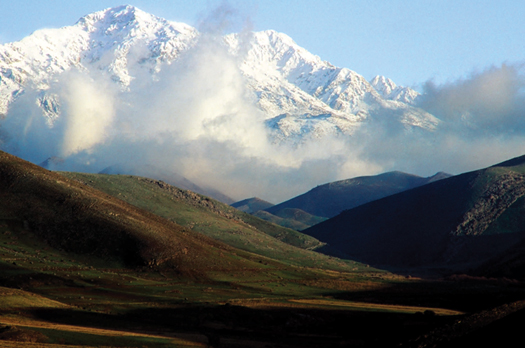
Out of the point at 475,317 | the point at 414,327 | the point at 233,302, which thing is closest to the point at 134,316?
the point at 233,302

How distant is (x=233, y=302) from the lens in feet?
372

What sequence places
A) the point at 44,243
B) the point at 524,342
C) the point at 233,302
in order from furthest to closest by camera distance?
the point at 44,243, the point at 233,302, the point at 524,342

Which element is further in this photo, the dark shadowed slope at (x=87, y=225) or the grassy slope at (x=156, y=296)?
the dark shadowed slope at (x=87, y=225)

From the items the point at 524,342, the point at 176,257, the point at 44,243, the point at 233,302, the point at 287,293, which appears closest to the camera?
the point at 524,342

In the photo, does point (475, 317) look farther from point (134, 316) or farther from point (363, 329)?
point (134, 316)

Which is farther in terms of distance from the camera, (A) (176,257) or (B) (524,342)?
(A) (176,257)

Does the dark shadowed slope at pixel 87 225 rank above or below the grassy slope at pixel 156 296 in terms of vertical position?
above

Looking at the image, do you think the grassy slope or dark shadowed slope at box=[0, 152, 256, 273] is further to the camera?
dark shadowed slope at box=[0, 152, 256, 273]

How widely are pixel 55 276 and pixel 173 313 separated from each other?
34.8 meters

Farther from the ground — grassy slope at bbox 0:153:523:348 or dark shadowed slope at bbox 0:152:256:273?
dark shadowed slope at bbox 0:152:256:273

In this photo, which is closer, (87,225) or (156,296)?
(156,296)

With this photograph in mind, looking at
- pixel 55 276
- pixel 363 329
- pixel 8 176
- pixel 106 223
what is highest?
pixel 8 176

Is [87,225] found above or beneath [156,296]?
above

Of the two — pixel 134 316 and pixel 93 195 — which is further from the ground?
pixel 93 195
